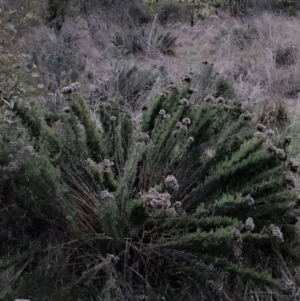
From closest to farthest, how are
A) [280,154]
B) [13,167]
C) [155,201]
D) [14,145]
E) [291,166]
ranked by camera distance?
[155,201], [13,167], [14,145], [280,154], [291,166]

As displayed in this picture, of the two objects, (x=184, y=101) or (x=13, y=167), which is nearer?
(x=13, y=167)

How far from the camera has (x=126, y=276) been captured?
1986mm

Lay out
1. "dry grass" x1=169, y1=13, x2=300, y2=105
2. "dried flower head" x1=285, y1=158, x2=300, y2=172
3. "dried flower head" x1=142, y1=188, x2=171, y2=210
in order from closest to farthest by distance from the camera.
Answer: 1. "dried flower head" x1=142, y1=188, x2=171, y2=210
2. "dried flower head" x1=285, y1=158, x2=300, y2=172
3. "dry grass" x1=169, y1=13, x2=300, y2=105

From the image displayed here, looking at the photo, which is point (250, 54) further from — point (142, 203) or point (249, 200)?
point (142, 203)

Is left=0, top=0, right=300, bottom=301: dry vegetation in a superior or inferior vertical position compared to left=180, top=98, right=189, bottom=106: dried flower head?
inferior

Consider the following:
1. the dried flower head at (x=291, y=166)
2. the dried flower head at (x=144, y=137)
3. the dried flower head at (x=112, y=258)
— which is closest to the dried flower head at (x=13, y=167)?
the dried flower head at (x=112, y=258)

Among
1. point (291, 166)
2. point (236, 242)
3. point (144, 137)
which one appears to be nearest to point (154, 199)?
point (236, 242)

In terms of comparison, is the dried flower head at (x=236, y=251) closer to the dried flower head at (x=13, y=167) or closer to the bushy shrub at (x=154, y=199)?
the bushy shrub at (x=154, y=199)

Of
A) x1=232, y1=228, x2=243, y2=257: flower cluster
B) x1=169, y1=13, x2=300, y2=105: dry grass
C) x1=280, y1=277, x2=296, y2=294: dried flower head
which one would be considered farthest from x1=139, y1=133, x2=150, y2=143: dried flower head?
x1=169, y1=13, x2=300, y2=105: dry grass

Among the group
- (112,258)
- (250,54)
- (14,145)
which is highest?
(14,145)

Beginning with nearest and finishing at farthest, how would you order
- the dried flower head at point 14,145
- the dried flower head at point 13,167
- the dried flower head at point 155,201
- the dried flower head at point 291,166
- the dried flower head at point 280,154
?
the dried flower head at point 155,201 < the dried flower head at point 13,167 < the dried flower head at point 14,145 < the dried flower head at point 280,154 < the dried flower head at point 291,166

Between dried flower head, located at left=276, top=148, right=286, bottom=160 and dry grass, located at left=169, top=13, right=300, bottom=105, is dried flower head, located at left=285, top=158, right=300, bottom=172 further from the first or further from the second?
dry grass, located at left=169, top=13, right=300, bottom=105

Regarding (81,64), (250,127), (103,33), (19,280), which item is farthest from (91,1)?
(19,280)

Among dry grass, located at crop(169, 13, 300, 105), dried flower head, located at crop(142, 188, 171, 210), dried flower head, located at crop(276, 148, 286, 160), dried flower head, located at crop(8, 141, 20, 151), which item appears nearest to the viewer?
dried flower head, located at crop(142, 188, 171, 210)
